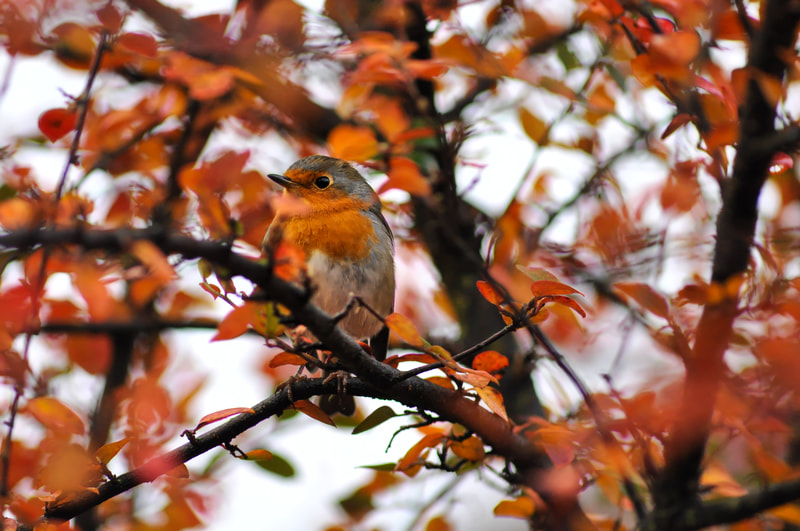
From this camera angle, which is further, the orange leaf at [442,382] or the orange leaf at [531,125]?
the orange leaf at [531,125]

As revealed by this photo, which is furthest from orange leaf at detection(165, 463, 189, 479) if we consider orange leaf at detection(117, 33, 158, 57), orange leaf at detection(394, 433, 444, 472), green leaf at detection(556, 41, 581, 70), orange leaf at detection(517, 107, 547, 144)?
green leaf at detection(556, 41, 581, 70)

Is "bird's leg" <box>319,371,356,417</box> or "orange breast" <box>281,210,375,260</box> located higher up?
"orange breast" <box>281,210,375,260</box>

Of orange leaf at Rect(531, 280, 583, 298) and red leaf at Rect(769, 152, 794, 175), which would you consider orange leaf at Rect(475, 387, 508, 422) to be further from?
red leaf at Rect(769, 152, 794, 175)

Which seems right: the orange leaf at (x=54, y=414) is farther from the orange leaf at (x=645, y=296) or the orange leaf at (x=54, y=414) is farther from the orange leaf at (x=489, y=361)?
the orange leaf at (x=645, y=296)

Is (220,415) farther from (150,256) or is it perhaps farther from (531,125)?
(531,125)

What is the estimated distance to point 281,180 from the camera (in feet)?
14.2

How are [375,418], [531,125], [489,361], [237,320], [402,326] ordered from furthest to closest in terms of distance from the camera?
[531,125], [375,418], [489,361], [402,326], [237,320]

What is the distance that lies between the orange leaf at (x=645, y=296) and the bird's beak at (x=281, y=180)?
240 centimetres

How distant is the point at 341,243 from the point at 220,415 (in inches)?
67.3

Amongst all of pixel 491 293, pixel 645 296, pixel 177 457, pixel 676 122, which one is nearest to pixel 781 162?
pixel 676 122

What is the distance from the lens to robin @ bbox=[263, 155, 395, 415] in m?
3.90

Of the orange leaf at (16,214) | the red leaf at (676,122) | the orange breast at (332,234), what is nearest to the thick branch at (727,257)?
the red leaf at (676,122)

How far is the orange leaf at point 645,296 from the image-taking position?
2.48 metres

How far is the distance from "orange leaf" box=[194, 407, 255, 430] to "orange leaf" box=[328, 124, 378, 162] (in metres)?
1.39
